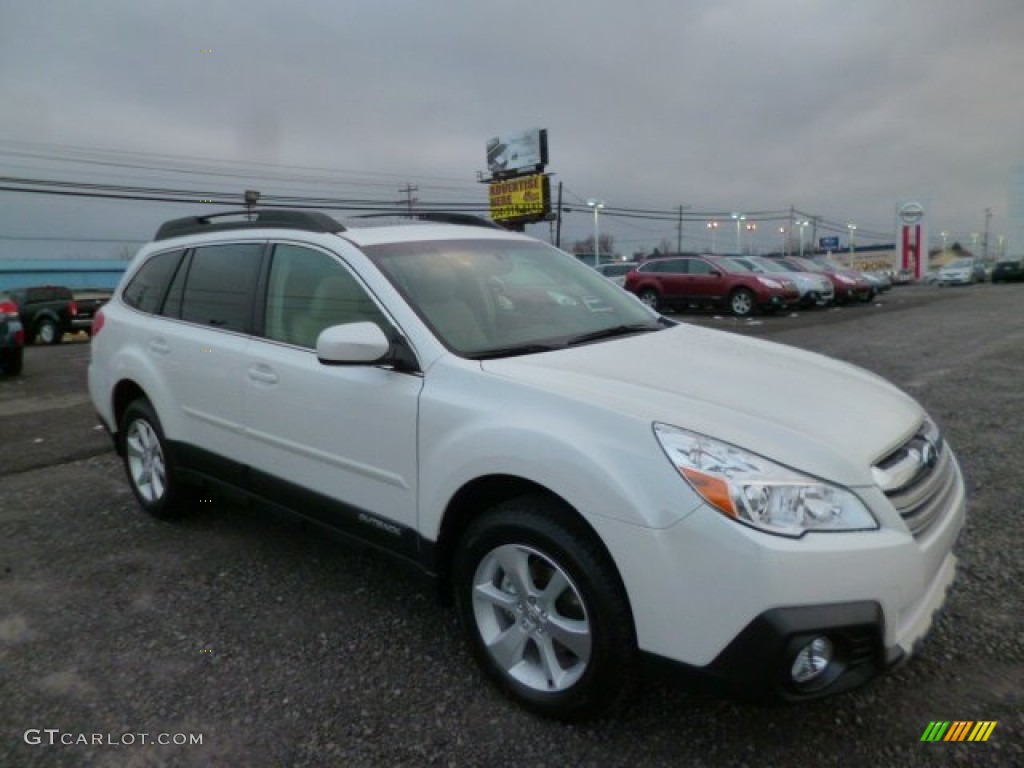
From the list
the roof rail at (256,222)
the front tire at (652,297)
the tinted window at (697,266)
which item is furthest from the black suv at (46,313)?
the roof rail at (256,222)

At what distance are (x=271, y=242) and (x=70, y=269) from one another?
2181 inches

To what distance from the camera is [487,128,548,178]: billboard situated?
32312 millimetres

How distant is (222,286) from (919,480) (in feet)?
10.8

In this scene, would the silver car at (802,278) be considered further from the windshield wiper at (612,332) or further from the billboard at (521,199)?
the windshield wiper at (612,332)

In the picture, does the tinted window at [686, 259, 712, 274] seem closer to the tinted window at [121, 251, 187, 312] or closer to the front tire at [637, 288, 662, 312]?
the front tire at [637, 288, 662, 312]

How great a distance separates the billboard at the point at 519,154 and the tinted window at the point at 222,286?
2975 cm

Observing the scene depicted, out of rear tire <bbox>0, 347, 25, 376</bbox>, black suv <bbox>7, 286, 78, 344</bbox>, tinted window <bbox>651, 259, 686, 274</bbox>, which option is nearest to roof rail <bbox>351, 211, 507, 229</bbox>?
rear tire <bbox>0, 347, 25, 376</bbox>

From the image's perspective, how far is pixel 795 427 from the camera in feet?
7.09

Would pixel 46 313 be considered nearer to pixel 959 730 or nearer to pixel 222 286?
pixel 222 286

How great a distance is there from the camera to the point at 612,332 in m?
3.19

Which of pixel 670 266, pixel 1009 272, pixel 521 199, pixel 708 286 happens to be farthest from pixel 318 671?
pixel 1009 272

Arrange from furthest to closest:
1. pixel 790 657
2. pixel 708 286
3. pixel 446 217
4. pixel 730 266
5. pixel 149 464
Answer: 1. pixel 730 266
2. pixel 708 286
3. pixel 149 464
4. pixel 446 217
5. pixel 790 657

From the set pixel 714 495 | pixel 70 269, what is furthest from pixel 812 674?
pixel 70 269

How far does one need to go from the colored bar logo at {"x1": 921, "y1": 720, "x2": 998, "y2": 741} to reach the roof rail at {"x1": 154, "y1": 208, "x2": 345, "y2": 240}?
294 centimetres
